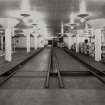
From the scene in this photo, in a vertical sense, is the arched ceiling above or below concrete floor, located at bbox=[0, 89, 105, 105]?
above

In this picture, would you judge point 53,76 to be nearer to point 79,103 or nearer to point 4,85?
point 4,85

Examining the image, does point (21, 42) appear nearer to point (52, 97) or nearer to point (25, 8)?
point (25, 8)

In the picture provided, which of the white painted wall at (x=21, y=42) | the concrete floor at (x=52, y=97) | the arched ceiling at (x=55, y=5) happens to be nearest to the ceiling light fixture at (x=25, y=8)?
the arched ceiling at (x=55, y=5)

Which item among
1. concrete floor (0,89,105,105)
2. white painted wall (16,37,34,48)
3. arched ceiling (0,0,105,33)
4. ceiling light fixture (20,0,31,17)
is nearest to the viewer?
concrete floor (0,89,105,105)

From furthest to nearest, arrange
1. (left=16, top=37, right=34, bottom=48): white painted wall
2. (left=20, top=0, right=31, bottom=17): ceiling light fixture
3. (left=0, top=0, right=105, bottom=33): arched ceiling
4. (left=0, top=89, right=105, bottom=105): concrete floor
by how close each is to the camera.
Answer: (left=16, top=37, right=34, bottom=48): white painted wall → (left=20, top=0, right=31, bottom=17): ceiling light fixture → (left=0, top=0, right=105, bottom=33): arched ceiling → (left=0, top=89, right=105, bottom=105): concrete floor

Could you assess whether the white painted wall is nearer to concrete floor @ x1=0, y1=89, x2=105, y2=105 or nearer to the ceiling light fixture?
the ceiling light fixture

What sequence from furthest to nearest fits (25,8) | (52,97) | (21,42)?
(21,42)
(25,8)
(52,97)

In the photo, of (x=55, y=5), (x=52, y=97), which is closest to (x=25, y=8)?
(x=55, y=5)

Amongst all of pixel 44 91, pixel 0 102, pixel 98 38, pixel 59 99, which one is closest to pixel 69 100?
pixel 59 99

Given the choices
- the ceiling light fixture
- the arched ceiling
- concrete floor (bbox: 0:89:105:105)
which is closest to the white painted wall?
the arched ceiling

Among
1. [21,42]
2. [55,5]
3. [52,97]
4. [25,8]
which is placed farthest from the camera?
[21,42]

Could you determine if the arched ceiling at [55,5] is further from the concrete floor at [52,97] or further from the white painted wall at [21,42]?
the white painted wall at [21,42]

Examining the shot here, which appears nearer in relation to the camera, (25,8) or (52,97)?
(52,97)

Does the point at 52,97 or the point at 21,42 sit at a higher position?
the point at 21,42
